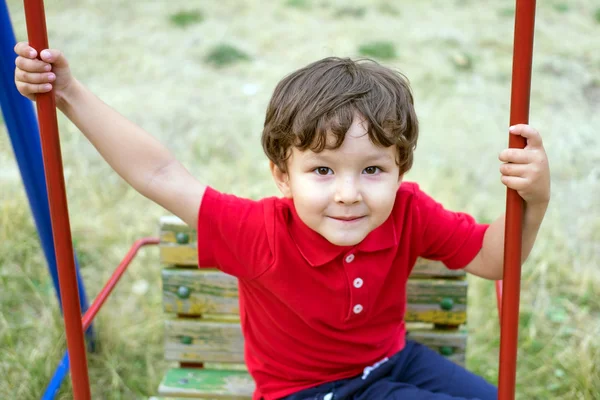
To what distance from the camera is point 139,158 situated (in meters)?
1.70

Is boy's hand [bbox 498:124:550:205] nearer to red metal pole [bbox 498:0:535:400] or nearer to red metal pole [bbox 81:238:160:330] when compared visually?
red metal pole [bbox 498:0:535:400]

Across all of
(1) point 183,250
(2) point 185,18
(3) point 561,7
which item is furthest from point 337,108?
(3) point 561,7

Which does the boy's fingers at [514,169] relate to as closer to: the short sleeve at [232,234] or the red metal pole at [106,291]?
the short sleeve at [232,234]

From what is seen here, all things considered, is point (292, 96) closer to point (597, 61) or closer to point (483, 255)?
point (483, 255)

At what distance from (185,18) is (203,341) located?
17.4 feet

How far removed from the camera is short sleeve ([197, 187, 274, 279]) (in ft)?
5.63

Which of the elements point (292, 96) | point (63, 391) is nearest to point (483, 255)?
point (292, 96)

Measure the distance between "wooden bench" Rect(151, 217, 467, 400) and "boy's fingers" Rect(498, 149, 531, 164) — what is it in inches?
39.7

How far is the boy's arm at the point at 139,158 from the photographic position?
5.43ft

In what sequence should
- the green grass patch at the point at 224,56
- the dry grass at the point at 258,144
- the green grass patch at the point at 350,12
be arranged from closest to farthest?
the dry grass at the point at 258,144
the green grass patch at the point at 224,56
the green grass patch at the point at 350,12

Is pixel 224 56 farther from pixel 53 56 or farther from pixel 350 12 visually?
pixel 53 56

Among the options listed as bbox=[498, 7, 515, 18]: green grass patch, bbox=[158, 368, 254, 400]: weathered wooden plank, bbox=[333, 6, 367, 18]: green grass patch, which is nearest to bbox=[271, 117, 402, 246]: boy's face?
bbox=[158, 368, 254, 400]: weathered wooden plank

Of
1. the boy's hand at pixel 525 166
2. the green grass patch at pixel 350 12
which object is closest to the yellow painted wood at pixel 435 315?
the boy's hand at pixel 525 166

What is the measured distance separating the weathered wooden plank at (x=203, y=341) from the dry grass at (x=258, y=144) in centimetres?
65
